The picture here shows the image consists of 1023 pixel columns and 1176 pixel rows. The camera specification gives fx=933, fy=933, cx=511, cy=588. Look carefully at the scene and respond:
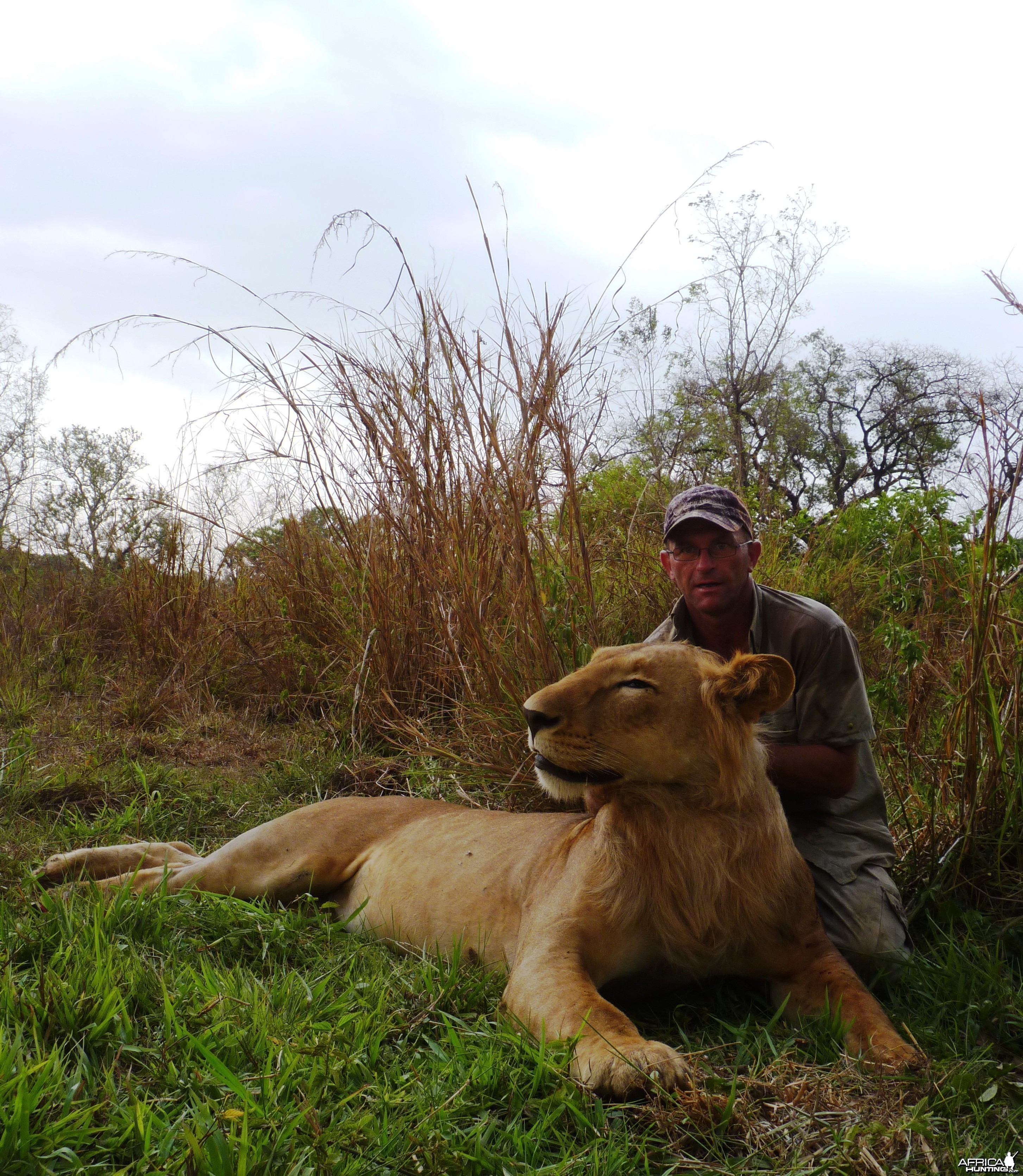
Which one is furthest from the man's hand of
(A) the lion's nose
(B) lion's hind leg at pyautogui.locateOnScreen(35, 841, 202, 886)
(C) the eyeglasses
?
(B) lion's hind leg at pyautogui.locateOnScreen(35, 841, 202, 886)

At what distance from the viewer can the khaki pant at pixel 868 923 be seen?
8.97 ft

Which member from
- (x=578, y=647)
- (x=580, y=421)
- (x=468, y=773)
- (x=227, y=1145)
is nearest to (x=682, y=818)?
(x=227, y=1145)

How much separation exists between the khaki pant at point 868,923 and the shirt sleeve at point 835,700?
44 centimetres

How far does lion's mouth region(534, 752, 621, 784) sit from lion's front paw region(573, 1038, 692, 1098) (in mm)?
637

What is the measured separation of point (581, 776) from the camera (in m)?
2.39

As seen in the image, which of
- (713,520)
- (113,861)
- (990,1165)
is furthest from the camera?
(113,861)

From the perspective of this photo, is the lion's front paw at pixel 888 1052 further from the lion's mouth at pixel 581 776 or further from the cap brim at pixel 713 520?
the cap brim at pixel 713 520

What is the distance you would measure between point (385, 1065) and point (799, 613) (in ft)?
6.37

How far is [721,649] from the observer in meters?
3.34

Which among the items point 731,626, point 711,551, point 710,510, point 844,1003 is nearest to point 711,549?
point 711,551

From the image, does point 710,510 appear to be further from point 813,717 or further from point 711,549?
point 813,717

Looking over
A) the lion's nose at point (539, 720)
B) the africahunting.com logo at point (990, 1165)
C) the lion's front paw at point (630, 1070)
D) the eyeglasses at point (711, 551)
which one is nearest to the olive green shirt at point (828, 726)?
the eyeglasses at point (711, 551)

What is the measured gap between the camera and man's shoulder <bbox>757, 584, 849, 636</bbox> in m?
3.11

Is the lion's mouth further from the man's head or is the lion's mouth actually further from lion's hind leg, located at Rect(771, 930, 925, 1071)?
the man's head
